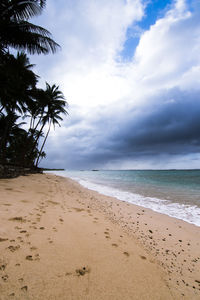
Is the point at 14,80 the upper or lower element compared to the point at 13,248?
upper

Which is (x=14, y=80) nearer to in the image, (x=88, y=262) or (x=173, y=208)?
(x=88, y=262)

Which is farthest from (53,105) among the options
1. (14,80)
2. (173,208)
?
(173,208)

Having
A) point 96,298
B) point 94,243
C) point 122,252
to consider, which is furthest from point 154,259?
point 96,298

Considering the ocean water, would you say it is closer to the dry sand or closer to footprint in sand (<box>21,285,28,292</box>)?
the dry sand

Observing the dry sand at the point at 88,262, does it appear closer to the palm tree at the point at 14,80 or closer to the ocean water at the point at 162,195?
the ocean water at the point at 162,195

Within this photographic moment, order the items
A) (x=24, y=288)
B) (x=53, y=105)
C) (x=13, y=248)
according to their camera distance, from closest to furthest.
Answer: (x=24, y=288)
(x=13, y=248)
(x=53, y=105)

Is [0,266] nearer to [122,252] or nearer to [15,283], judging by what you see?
[15,283]

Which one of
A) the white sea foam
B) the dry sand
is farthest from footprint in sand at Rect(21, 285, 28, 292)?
the white sea foam

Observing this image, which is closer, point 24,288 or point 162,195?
point 24,288

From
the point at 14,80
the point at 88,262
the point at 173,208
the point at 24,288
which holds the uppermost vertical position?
the point at 14,80

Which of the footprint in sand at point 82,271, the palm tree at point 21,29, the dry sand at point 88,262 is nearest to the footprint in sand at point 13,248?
the dry sand at point 88,262

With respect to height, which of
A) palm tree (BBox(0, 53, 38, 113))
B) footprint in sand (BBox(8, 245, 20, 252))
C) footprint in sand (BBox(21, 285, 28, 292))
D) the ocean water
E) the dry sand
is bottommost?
the ocean water

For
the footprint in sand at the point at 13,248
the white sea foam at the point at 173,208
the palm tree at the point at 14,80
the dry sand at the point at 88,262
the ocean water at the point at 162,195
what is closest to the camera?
the dry sand at the point at 88,262

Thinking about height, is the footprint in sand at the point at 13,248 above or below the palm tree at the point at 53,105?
below
